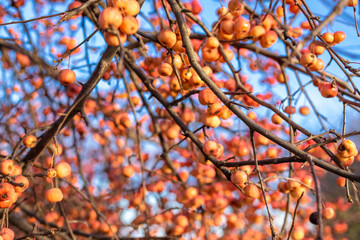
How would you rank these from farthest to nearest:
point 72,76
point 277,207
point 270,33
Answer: point 277,207, point 270,33, point 72,76

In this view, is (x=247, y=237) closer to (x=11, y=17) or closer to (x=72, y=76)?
(x=72, y=76)

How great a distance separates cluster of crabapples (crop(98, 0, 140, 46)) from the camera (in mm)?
1157

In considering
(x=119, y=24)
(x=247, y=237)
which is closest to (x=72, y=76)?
(x=119, y=24)

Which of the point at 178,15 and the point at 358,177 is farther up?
the point at 178,15

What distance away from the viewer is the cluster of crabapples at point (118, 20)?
3.80 feet

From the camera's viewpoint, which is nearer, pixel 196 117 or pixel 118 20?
pixel 118 20

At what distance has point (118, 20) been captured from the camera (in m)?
1.18

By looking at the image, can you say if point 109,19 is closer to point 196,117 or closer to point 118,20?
point 118,20

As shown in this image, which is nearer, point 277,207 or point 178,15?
point 178,15

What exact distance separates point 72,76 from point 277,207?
249 centimetres

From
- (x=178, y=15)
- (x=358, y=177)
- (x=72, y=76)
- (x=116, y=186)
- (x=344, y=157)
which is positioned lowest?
(x=358, y=177)

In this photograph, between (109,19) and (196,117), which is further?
(196,117)

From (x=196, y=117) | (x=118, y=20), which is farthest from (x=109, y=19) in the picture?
(x=196, y=117)

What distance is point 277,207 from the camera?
→ 10.6ft
